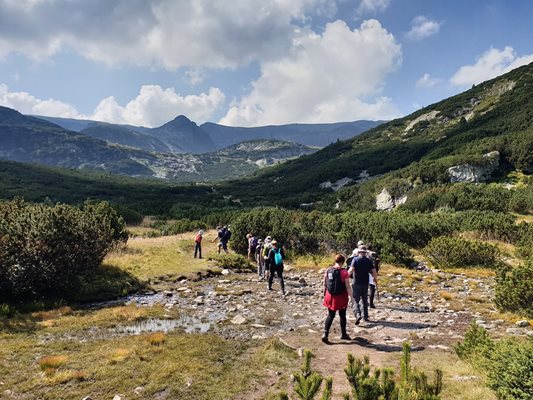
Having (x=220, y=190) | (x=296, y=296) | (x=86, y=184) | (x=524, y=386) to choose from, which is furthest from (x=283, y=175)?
(x=524, y=386)

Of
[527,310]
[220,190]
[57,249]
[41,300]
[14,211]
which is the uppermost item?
[220,190]

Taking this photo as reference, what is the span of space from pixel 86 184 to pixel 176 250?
475ft

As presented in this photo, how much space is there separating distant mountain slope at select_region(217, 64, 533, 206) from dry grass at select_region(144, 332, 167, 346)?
62175mm

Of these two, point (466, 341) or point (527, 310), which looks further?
point (527, 310)

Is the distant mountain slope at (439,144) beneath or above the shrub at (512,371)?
above

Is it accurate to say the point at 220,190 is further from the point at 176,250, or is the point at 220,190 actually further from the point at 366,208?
the point at 176,250

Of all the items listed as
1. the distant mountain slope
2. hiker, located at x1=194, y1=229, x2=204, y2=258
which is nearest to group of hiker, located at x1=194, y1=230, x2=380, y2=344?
hiker, located at x1=194, y1=229, x2=204, y2=258

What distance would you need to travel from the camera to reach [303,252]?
26.5 meters

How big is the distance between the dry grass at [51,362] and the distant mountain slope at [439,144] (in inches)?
2540

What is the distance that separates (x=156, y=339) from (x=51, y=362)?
257 cm

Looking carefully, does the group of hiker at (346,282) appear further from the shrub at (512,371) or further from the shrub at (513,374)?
the shrub at (513,374)

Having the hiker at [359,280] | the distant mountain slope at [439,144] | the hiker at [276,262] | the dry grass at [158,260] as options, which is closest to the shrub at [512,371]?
the hiker at [359,280]

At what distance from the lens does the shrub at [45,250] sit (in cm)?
1490

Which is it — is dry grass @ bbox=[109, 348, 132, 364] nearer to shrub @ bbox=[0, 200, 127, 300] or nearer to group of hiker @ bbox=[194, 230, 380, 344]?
group of hiker @ bbox=[194, 230, 380, 344]
